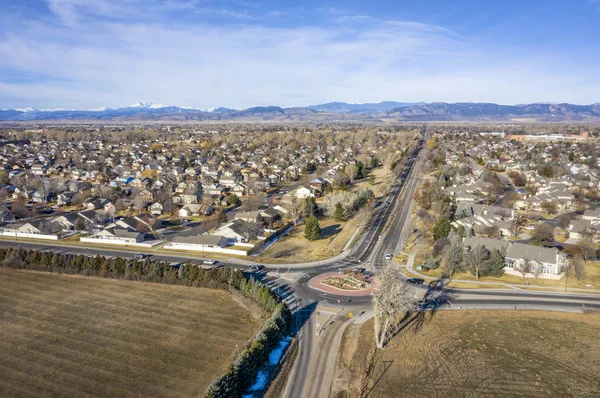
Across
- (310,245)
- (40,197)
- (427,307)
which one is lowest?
(427,307)

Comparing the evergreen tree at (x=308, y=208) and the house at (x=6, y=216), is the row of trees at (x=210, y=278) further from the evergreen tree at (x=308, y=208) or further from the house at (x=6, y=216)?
the evergreen tree at (x=308, y=208)

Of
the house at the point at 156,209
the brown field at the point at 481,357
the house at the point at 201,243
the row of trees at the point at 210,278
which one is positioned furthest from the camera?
the house at the point at 156,209

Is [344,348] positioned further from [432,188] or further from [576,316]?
[432,188]

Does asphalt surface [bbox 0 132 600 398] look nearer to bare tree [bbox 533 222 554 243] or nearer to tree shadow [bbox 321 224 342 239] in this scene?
tree shadow [bbox 321 224 342 239]

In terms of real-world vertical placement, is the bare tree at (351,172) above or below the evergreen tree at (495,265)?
above

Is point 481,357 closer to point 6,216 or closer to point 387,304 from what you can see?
point 387,304

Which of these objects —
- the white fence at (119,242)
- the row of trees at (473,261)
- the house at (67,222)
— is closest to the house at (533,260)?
the row of trees at (473,261)

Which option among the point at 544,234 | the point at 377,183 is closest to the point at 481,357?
the point at 544,234
